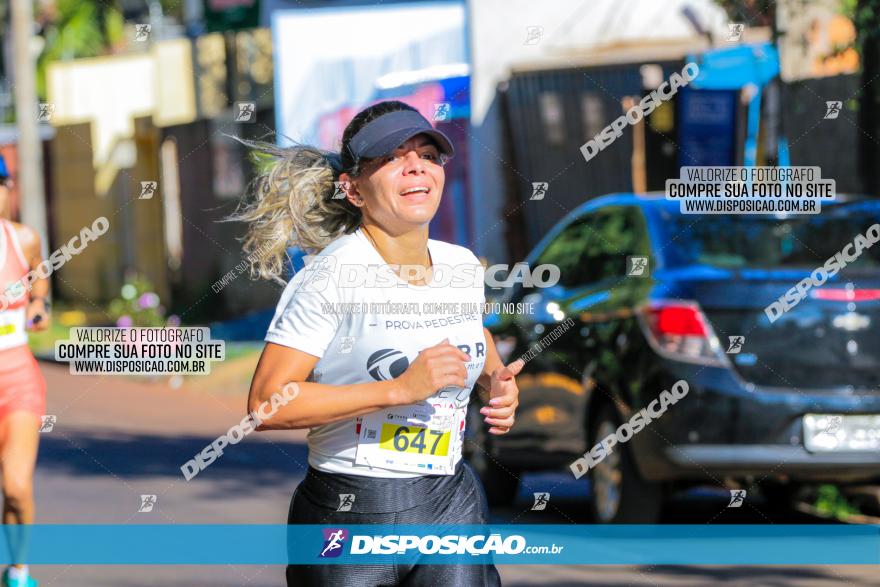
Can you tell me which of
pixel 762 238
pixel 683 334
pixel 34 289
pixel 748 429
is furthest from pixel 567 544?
pixel 34 289

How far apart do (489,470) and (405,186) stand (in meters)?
5.56

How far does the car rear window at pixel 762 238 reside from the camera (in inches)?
314

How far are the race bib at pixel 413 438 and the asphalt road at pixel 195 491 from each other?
3272 millimetres

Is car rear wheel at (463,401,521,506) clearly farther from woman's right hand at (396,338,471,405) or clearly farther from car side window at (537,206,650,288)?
woman's right hand at (396,338,471,405)

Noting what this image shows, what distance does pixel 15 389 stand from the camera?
584cm

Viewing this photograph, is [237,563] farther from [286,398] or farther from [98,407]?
[98,407]

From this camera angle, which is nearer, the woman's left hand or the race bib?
the race bib

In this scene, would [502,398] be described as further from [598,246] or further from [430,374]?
[598,246]

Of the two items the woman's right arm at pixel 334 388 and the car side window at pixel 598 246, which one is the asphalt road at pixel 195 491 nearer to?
the car side window at pixel 598 246

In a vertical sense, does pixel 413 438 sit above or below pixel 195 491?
above

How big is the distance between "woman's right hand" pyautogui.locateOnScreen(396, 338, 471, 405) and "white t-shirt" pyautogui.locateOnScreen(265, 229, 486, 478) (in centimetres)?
15

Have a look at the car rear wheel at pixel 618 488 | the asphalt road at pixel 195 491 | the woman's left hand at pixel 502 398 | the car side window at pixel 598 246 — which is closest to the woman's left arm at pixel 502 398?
the woman's left hand at pixel 502 398

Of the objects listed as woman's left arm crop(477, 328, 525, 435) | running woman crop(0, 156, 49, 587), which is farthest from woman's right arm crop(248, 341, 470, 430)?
running woman crop(0, 156, 49, 587)

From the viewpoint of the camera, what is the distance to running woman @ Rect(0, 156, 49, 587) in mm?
5801
